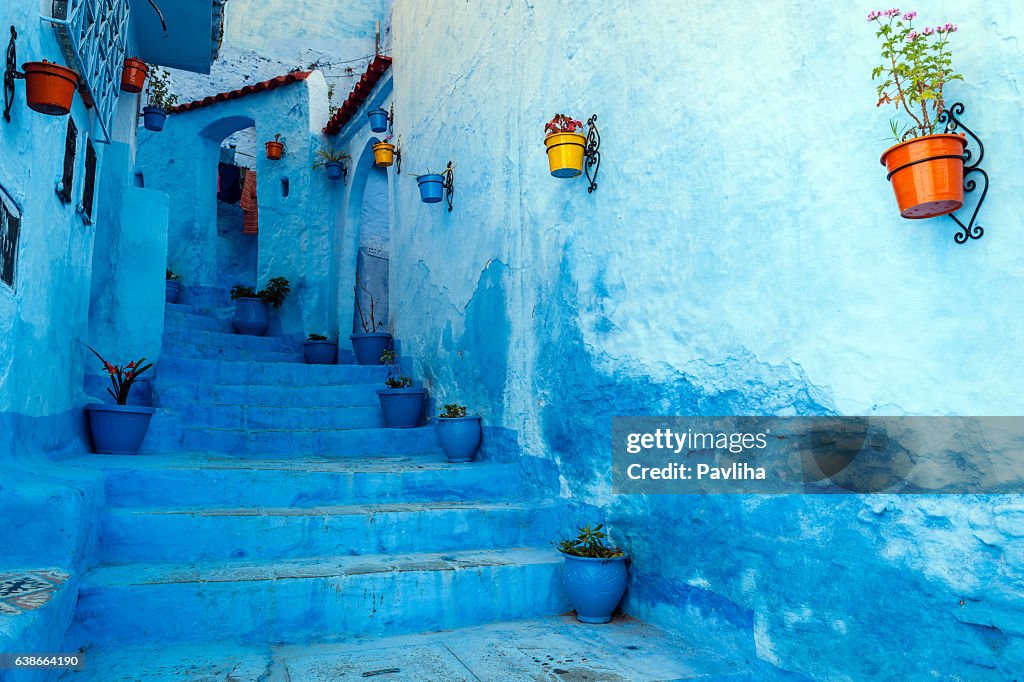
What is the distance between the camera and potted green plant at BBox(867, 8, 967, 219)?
2168 mm

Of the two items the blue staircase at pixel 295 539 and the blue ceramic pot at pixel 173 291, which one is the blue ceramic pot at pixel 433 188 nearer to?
the blue staircase at pixel 295 539

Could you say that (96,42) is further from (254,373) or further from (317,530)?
(317,530)

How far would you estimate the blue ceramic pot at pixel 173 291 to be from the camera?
9.29 meters

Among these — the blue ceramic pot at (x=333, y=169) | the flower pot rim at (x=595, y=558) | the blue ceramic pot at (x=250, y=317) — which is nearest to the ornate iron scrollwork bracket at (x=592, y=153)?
the flower pot rim at (x=595, y=558)

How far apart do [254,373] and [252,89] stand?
5.40 meters

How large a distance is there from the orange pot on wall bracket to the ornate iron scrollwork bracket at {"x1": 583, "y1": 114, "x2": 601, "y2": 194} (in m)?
1.84

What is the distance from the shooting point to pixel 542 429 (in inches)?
172

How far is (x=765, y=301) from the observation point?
2889mm

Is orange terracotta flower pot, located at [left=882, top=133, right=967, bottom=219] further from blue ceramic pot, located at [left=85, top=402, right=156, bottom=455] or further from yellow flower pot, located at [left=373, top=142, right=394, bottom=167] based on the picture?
yellow flower pot, located at [left=373, top=142, right=394, bottom=167]

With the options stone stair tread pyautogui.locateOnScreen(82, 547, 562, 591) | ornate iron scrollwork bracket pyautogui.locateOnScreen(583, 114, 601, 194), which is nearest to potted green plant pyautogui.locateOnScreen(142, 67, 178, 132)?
ornate iron scrollwork bracket pyautogui.locateOnScreen(583, 114, 601, 194)

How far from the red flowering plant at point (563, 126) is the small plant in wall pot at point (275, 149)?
264 inches

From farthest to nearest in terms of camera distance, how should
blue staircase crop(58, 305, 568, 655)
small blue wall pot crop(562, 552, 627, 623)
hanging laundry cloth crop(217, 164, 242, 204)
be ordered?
1. hanging laundry cloth crop(217, 164, 242, 204)
2. small blue wall pot crop(562, 552, 627, 623)
3. blue staircase crop(58, 305, 568, 655)

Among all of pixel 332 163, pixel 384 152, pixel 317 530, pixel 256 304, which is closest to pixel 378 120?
pixel 384 152

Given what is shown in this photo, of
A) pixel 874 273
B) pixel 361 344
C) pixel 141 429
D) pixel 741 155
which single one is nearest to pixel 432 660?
pixel 874 273
